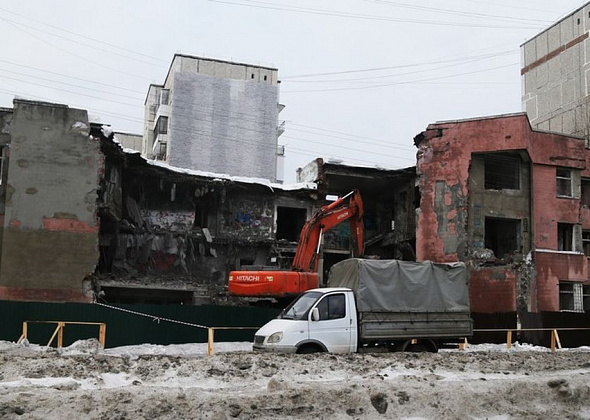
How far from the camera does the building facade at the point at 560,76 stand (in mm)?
48062

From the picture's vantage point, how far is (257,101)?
59344 millimetres

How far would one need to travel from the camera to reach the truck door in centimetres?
1526

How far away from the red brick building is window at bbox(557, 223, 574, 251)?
0.05 meters

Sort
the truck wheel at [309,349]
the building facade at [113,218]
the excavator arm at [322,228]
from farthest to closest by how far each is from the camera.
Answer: the building facade at [113,218] → the excavator arm at [322,228] → the truck wheel at [309,349]

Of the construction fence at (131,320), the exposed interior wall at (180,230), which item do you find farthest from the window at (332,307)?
the exposed interior wall at (180,230)

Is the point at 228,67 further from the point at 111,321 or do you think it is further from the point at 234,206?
the point at 111,321

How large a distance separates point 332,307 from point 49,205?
15912mm

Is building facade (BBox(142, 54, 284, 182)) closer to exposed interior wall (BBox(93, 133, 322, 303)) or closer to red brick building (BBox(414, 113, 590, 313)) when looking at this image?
exposed interior wall (BBox(93, 133, 322, 303))

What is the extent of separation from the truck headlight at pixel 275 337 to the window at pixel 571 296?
20.5 meters

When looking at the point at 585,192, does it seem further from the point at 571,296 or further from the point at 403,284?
the point at 403,284

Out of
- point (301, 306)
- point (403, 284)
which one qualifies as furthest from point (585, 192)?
point (301, 306)

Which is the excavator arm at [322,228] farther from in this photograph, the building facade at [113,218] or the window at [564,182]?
the window at [564,182]

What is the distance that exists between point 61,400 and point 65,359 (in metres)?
2.77

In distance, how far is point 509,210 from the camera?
3058 centimetres
